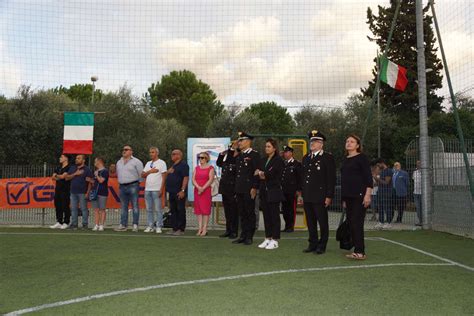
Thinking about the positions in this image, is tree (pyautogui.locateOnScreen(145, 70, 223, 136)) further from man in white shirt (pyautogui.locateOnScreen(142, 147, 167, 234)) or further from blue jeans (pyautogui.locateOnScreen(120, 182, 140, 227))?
man in white shirt (pyautogui.locateOnScreen(142, 147, 167, 234))

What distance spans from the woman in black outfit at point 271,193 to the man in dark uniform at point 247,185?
256 millimetres

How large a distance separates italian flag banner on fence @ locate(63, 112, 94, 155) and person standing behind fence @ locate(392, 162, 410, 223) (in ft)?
24.1

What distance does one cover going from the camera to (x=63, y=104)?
1292 inches

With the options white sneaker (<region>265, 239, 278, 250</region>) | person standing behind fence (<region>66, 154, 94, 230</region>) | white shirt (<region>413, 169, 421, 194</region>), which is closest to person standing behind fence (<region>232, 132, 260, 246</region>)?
white sneaker (<region>265, 239, 278, 250</region>)

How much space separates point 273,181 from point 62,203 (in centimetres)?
540

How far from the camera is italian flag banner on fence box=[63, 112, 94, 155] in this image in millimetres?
12312

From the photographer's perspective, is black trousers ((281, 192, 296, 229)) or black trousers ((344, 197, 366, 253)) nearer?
black trousers ((344, 197, 366, 253))

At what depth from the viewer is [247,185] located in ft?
29.1

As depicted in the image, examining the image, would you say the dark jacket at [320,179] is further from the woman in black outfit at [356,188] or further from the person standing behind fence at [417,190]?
the person standing behind fence at [417,190]

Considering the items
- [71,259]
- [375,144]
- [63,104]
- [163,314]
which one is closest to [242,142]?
[71,259]

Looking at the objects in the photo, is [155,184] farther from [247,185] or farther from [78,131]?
[78,131]

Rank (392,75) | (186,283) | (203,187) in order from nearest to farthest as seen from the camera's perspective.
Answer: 1. (186,283)
2. (203,187)
3. (392,75)

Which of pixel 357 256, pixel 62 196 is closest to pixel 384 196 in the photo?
pixel 357 256

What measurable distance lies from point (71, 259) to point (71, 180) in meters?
4.58
